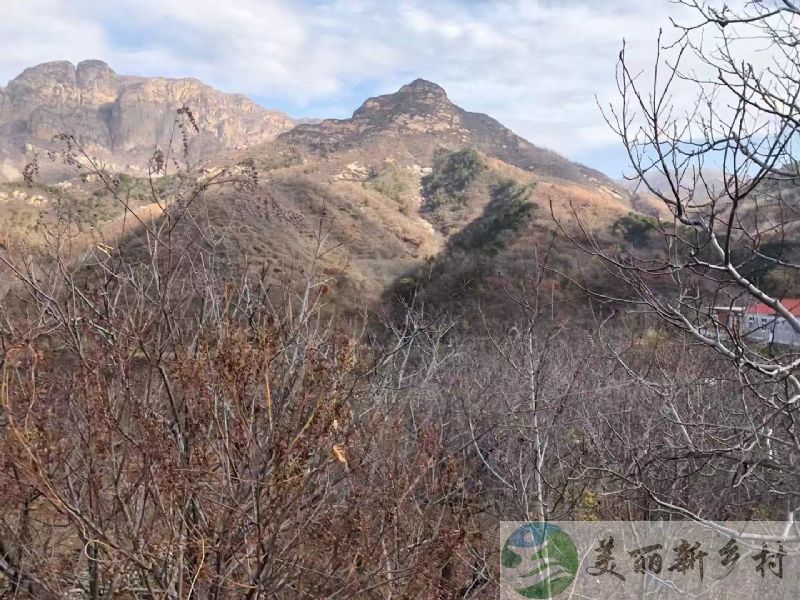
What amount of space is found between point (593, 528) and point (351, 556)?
8.44ft

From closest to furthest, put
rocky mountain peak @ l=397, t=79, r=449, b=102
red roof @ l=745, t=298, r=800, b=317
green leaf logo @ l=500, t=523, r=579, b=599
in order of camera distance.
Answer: red roof @ l=745, t=298, r=800, b=317
green leaf logo @ l=500, t=523, r=579, b=599
rocky mountain peak @ l=397, t=79, r=449, b=102

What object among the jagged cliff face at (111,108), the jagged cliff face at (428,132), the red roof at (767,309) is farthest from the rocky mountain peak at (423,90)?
the red roof at (767,309)

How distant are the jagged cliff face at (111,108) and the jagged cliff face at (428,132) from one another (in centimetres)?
2351

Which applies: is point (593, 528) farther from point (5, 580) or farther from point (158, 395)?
point (5, 580)

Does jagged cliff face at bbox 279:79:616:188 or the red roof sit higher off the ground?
jagged cliff face at bbox 279:79:616:188

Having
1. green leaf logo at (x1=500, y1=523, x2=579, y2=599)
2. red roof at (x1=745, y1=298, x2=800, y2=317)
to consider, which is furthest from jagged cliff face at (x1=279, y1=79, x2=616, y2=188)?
green leaf logo at (x1=500, y1=523, x2=579, y2=599)

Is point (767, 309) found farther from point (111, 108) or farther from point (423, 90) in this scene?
point (111, 108)

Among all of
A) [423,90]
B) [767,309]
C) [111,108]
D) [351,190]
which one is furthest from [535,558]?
[111,108]

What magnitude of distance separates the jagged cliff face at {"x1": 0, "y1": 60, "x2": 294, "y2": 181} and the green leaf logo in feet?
284

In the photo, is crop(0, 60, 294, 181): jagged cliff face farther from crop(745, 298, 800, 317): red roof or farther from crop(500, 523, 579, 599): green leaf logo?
crop(500, 523, 579, 599): green leaf logo

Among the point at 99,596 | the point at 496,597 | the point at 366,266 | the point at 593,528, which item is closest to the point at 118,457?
the point at 99,596

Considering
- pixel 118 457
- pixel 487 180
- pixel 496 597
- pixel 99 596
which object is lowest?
pixel 496 597

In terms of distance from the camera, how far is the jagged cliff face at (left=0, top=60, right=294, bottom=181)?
8819 cm

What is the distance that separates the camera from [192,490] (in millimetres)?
2146
